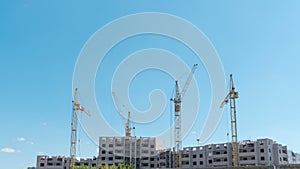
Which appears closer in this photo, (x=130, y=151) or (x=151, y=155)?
(x=151, y=155)

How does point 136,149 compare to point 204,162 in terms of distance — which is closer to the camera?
point 204,162

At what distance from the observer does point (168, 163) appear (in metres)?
76.8

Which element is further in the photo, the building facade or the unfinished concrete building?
the unfinished concrete building

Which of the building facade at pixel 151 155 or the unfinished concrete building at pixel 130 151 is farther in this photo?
the unfinished concrete building at pixel 130 151

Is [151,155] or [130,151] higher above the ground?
[130,151]

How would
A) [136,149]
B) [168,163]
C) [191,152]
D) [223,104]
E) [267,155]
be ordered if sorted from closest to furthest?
1. [267,155]
2. [223,104]
3. [191,152]
4. [168,163]
5. [136,149]

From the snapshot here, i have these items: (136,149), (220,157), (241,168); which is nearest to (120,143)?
(136,149)

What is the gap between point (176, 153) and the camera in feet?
241

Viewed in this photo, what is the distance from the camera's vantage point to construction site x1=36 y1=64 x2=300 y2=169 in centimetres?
6147

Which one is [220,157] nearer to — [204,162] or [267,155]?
[204,162]

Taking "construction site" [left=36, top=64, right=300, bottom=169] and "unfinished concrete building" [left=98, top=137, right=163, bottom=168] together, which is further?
"unfinished concrete building" [left=98, top=137, right=163, bottom=168]

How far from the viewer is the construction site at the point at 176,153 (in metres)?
61.5

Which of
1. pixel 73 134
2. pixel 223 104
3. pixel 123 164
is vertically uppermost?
pixel 223 104

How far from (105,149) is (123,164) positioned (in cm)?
577
